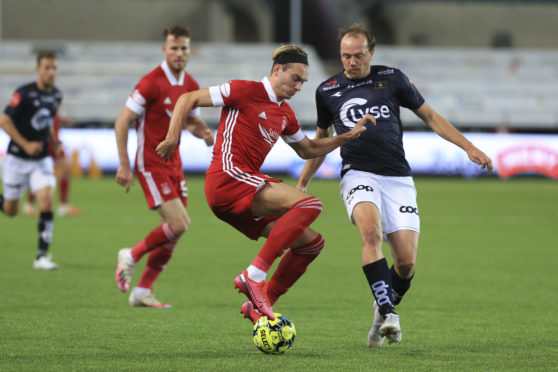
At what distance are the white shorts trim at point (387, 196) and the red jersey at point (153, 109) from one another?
6.65 ft

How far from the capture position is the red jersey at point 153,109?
7.90 m

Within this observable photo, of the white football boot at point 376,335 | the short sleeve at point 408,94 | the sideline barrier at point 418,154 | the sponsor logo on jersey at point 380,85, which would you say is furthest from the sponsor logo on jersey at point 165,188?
the sideline barrier at point 418,154

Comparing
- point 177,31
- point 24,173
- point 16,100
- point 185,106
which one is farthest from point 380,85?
point 24,173

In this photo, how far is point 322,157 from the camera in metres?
6.77

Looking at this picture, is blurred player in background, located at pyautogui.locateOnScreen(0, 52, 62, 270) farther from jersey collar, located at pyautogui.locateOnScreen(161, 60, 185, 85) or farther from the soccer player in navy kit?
the soccer player in navy kit

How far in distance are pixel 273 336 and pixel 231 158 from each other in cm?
126

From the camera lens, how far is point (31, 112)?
1061 centimetres

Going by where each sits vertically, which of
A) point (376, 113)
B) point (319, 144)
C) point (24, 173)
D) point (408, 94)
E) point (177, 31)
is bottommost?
point (24, 173)

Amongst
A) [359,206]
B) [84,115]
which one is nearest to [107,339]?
[359,206]

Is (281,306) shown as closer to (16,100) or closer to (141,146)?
(141,146)

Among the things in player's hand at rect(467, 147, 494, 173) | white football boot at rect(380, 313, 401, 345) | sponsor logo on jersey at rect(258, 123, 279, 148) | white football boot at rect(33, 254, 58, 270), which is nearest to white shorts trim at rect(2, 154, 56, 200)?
white football boot at rect(33, 254, 58, 270)

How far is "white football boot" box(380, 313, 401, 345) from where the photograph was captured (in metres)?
5.67

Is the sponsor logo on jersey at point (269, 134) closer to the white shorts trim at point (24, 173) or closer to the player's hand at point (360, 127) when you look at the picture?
the player's hand at point (360, 127)

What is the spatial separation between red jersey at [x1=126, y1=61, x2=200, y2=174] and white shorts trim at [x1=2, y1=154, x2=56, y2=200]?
9.39 ft
